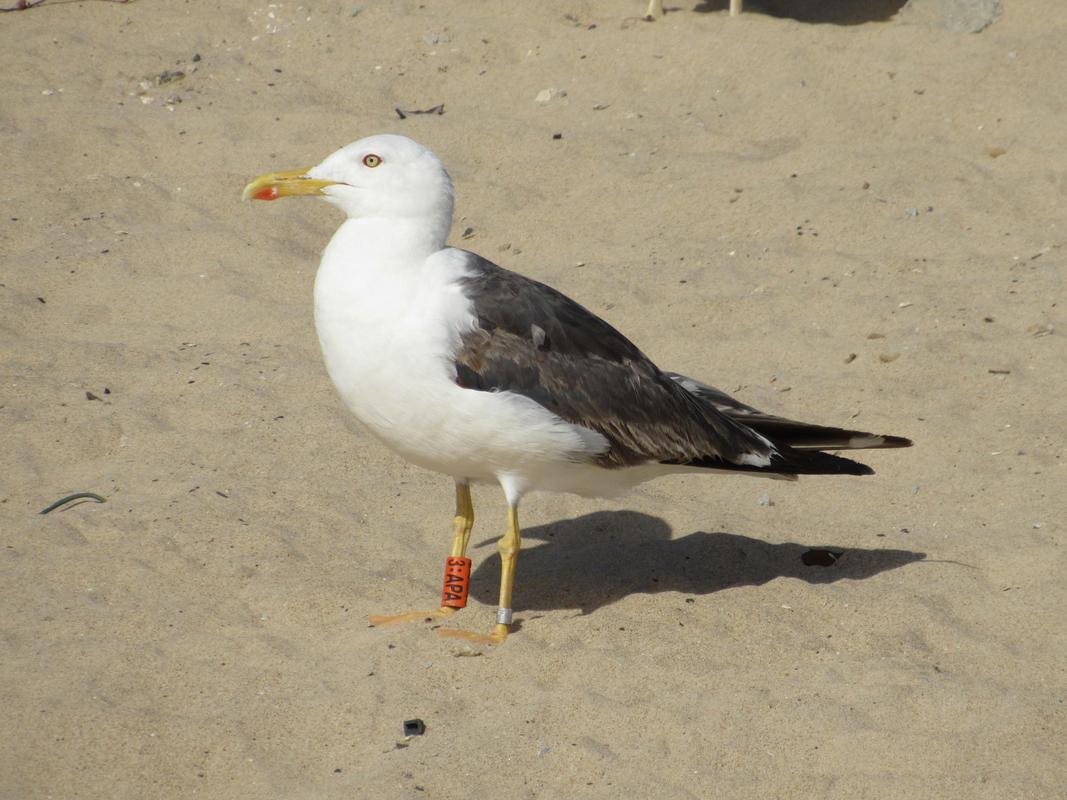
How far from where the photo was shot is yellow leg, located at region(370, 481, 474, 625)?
524 cm

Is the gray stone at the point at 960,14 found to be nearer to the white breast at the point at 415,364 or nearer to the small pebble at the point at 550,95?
the small pebble at the point at 550,95

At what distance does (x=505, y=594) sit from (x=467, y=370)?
3.04 ft

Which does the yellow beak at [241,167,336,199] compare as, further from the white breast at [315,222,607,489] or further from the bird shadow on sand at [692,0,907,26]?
the bird shadow on sand at [692,0,907,26]

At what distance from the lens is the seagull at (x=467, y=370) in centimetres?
487

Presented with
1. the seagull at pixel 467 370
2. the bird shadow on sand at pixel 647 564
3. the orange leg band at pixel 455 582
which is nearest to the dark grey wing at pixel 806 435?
the seagull at pixel 467 370

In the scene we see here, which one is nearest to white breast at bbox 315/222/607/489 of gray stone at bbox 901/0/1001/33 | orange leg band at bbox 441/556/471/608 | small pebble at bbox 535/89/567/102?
orange leg band at bbox 441/556/471/608

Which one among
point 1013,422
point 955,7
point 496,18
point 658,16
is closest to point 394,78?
point 496,18

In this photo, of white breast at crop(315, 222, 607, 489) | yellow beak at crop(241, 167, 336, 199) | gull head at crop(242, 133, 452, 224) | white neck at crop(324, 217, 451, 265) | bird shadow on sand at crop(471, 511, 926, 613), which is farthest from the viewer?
bird shadow on sand at crop(471, 511, 926, 613)

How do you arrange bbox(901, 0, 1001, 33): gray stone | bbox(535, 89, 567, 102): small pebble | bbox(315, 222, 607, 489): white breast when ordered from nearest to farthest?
bbox(315, 222, 607, 489): white breast < bbox(535, 89, 567, 102): small pebble < bbox(901, 0, 1001, 33): gray stone

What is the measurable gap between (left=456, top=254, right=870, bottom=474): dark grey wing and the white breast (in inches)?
2.8

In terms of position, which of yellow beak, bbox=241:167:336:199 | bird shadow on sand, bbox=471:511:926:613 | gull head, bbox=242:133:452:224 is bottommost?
bird shadow on sand, bbox=471:511:926:613

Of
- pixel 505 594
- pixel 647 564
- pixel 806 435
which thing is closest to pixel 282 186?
pixel 505 594

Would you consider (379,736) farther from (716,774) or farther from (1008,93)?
(1008,93)

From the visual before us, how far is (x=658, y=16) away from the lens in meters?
11.2
